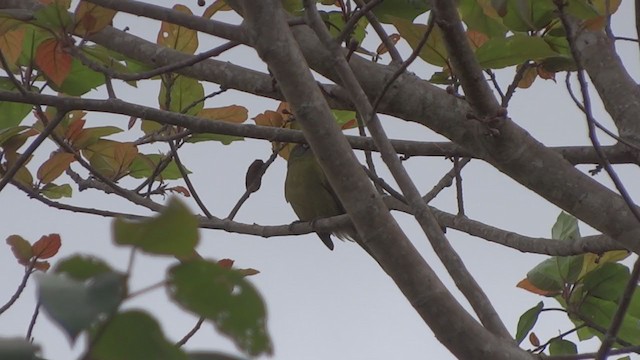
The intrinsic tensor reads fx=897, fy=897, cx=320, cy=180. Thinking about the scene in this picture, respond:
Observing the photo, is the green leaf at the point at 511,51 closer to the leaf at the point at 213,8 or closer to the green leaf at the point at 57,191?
the leaf at the point at 213,8

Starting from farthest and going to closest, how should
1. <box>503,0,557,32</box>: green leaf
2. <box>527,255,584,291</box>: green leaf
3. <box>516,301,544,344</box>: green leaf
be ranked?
1. <box>527,255,584,291</box>: green leaf
2. <box>516,301,544,344</box>: green leaf
3. <box>503,0,557,32</box>: green leaf

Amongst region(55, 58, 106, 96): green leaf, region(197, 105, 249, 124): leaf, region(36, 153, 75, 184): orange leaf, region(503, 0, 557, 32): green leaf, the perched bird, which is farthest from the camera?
the perched bird

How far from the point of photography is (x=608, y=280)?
2.34 metres

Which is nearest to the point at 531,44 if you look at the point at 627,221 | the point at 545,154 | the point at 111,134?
the point at 545,154

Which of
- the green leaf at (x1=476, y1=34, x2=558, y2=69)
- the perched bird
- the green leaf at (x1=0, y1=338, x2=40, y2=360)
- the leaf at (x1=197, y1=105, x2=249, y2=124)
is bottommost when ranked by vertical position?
the green leaf at (x1=0, y1=338, x2=40, y2=360)

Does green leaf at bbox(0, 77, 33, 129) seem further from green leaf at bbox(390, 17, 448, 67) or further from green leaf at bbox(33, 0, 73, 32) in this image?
green leaf at bbox(390, 17, 448, 67)

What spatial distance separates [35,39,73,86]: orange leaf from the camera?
1.98 meters

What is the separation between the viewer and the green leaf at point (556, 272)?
7.89 ft

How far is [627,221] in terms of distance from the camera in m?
1.70

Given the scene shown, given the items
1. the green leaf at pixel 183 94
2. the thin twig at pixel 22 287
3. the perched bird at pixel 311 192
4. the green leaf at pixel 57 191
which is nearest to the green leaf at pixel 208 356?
the thin twig at pixel 22 287

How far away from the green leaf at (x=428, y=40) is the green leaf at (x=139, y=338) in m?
1.45

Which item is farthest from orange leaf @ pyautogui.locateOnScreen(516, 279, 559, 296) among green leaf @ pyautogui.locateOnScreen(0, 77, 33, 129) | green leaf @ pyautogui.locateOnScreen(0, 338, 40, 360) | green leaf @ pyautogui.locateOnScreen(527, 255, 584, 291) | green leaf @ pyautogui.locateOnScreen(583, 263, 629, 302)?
green leaf @ pyautogui.locateOnScreen(0, 338, 40, 360)

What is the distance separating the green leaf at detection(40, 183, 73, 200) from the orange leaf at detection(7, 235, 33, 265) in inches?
10.4

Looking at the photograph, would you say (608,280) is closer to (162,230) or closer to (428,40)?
(428,40)
